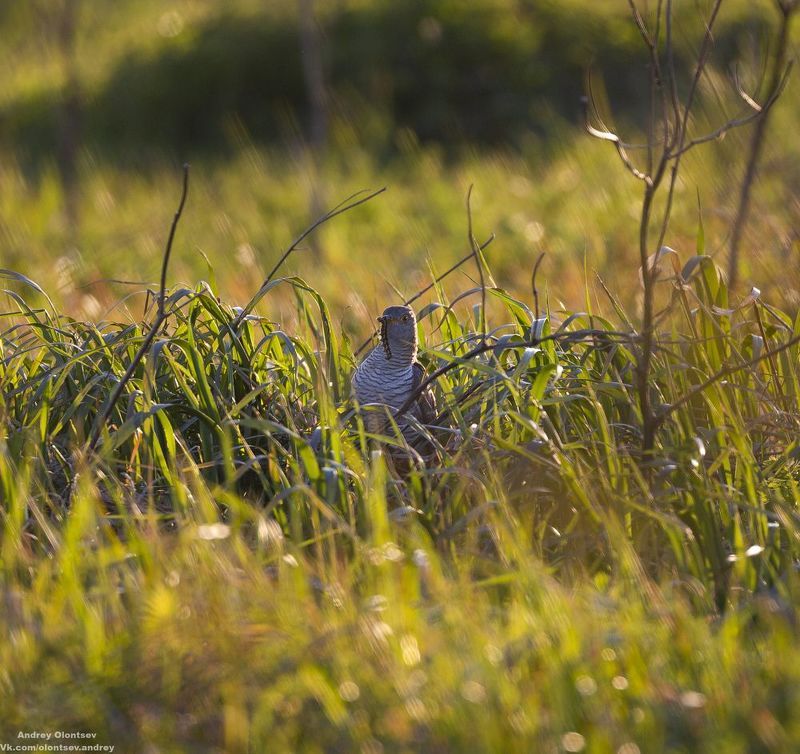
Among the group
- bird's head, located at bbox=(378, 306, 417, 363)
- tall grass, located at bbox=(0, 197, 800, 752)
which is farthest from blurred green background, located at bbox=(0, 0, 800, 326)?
tall grass, located at bbox=(0, 197, 800, 752)

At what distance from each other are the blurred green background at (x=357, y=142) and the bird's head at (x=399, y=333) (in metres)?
1.57

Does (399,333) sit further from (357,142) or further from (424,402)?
(357,142)

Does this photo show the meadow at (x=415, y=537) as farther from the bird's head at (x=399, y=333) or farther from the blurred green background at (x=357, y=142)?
the blurred green background at (x=357, y=142)

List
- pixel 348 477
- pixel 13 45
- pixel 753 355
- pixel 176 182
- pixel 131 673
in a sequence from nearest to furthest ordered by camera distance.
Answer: pixel 131 673 → pixel 348 477 → pixel 753 355 → pixel 176 182 → pixel 13 45

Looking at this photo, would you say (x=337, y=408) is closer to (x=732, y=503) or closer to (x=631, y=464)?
(x=631, y=464)

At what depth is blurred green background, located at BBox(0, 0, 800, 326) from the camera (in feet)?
21.9

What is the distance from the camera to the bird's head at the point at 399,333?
129 inches

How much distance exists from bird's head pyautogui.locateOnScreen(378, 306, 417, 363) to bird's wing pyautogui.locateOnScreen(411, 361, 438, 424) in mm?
53

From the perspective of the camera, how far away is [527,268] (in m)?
6.27

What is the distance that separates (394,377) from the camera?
3.19 meters

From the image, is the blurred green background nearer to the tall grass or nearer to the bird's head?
the bird's head

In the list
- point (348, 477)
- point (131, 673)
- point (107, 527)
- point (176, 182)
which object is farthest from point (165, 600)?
point (176, 182)

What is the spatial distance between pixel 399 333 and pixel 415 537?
110cm

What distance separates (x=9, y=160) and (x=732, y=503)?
33.2ft
